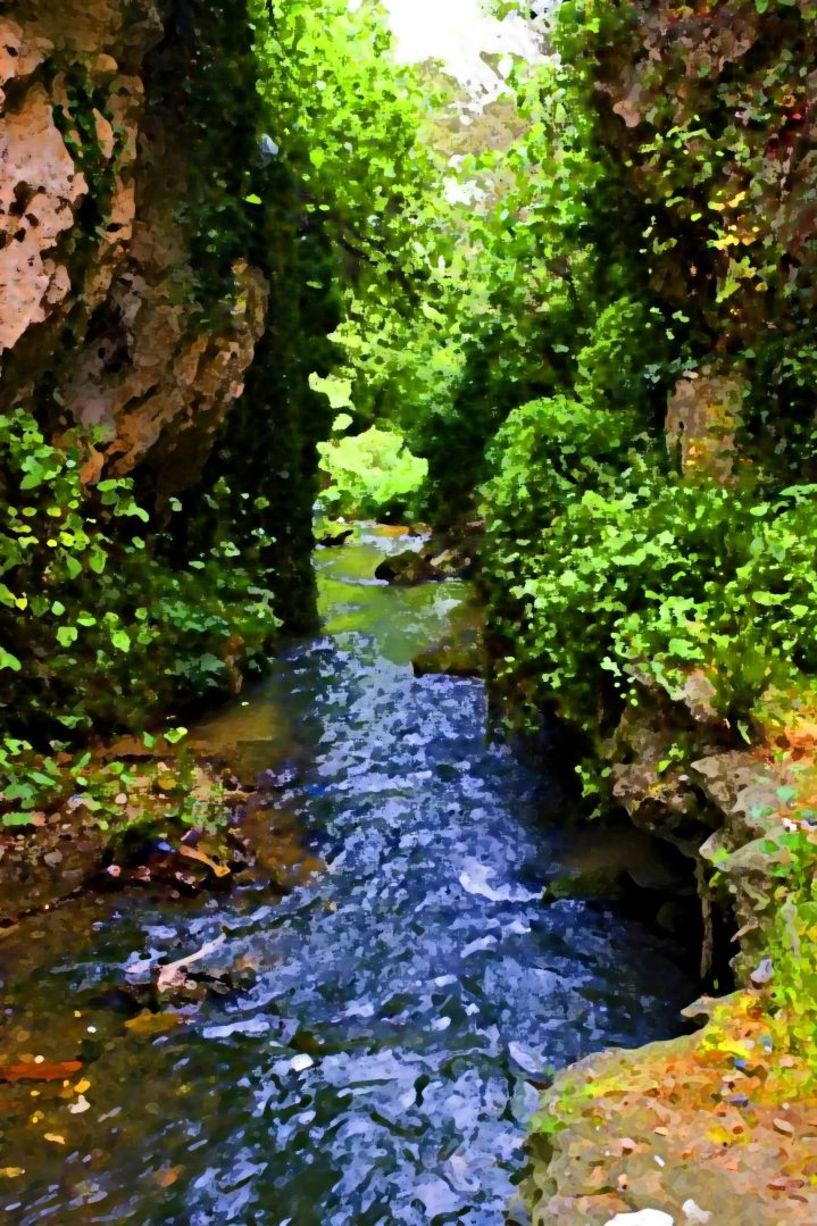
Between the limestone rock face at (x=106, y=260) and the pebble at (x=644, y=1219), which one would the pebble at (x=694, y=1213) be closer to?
the pebble at (x=644, y=1219)

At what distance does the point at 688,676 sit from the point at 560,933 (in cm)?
217

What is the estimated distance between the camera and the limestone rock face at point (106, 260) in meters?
6.84

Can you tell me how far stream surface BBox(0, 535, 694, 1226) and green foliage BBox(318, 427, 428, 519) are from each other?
2255cm

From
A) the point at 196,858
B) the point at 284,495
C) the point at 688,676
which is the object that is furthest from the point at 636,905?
the point at 284,495

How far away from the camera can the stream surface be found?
400cm

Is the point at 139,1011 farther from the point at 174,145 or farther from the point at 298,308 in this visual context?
the point at 298,308

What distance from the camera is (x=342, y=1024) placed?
5121 millimetres

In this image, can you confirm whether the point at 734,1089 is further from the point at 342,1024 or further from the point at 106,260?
the point at 106,260

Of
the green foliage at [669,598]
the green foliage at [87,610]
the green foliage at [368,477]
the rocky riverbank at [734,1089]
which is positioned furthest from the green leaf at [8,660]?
the green foliage at [368,477]

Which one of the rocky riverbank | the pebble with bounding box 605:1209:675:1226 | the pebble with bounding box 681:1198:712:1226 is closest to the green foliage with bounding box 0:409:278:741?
the rocky riverbank

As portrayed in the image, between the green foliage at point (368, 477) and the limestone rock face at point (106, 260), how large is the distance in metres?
18.3

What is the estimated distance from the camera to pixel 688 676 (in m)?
5.14

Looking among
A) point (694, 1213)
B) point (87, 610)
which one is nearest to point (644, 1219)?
point (694, 1213)

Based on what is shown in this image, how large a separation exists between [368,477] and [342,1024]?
33133 mm
